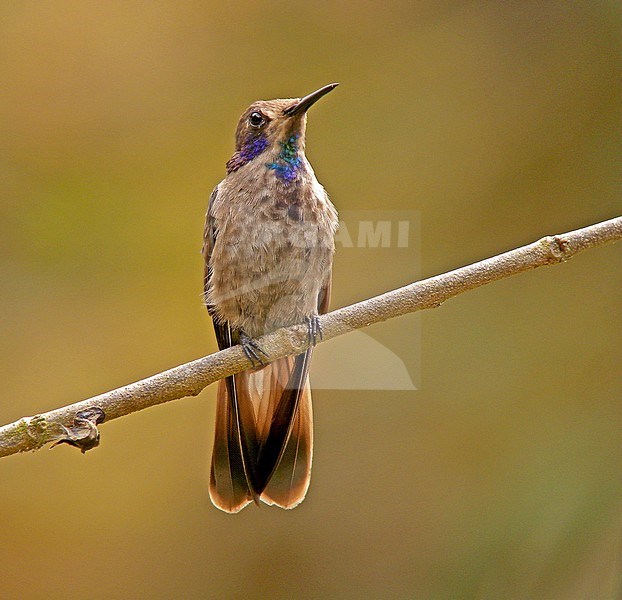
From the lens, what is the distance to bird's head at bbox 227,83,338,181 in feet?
4.61

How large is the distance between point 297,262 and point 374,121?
35cm

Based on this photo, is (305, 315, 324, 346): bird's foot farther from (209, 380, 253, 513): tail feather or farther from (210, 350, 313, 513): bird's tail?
(209, 380, 253, 513): tail feather

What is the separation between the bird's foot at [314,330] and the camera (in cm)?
138

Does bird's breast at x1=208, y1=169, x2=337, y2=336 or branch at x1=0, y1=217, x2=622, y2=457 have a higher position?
bird's breast at x1=208, y1=169, x2=337, y2=336

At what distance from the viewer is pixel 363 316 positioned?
4.13ft

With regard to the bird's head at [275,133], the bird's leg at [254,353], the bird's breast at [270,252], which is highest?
the bird's head at [275,133]

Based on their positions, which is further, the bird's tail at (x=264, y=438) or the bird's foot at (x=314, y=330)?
the bird's tail at (x=264, y=438)

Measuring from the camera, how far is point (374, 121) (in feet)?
A: 5.19

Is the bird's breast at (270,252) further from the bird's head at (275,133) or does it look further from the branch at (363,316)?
the branch at (363,316)

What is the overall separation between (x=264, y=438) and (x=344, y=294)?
1.04 feet

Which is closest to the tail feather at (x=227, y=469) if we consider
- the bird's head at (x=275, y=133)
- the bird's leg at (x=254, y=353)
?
the bird's leg at (x=254, y=353)

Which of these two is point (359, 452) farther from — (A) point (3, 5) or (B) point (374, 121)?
(A) point (3, 5)

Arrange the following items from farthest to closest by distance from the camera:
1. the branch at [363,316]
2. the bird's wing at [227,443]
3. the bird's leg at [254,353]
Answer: the bird's wing at [227,443] → the bird's leg at [254,353] → the branch at [363,316]

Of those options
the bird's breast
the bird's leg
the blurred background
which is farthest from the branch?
the blurred background
